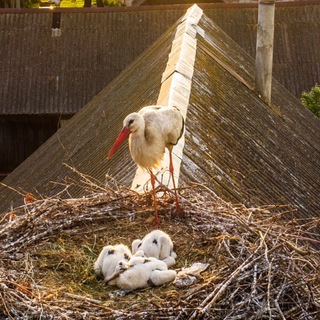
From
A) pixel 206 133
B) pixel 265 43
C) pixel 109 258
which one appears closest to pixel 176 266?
pixel 109 258

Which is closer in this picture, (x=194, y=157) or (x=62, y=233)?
(x=62, y=233)

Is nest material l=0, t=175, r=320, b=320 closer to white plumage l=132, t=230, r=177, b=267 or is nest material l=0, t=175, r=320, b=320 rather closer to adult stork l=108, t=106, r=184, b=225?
white plumage l=132, t=230, r=177, b=267

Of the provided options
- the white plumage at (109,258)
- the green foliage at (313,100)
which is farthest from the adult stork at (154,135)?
the green foliage at (313,100)

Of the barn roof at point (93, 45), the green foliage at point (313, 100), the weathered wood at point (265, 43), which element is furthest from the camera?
the barn roof at point (93, 45)

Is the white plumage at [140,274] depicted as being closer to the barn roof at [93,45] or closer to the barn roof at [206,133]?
the barn roof at [206,133]

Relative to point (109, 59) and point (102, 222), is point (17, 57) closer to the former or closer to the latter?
point (109, 59)

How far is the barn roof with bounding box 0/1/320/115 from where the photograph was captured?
39.5 m

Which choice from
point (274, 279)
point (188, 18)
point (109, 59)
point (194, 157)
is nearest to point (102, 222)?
point (274, 279)

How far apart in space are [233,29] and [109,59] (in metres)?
3.81

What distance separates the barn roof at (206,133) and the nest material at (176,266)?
1.44 meters

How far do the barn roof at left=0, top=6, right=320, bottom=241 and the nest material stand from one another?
1444 mm

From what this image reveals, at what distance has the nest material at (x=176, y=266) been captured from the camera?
34.4 feet

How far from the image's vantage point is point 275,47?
4075 cm

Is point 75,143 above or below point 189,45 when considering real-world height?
below
